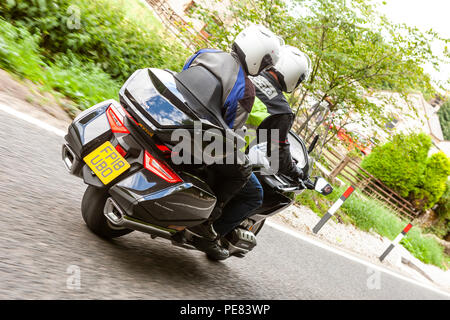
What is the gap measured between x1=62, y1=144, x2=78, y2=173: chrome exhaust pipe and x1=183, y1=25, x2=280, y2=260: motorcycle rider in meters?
0.95

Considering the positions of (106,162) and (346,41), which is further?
(346,41)

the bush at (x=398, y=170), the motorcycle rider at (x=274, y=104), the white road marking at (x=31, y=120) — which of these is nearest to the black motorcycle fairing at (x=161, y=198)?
the motorcycle rider at (x=274, y=104)

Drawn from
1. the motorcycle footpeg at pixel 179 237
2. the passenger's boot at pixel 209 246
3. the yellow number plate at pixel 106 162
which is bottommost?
the passenger's boot at pixel 209 246

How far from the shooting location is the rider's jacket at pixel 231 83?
2555mm

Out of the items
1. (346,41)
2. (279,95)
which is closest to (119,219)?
(279,95)

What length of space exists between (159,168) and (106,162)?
35 centimetres

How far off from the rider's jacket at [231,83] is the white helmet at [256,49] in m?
0.07

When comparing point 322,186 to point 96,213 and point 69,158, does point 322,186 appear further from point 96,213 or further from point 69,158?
point 69,158

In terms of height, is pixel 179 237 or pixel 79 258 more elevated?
pixel 179 237

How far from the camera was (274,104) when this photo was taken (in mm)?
3242

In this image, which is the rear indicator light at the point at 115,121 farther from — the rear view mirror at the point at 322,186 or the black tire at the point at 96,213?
the rear view mirror at the point at 322,186

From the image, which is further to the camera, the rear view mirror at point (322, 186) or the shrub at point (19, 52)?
the shrub at point (19, 52)

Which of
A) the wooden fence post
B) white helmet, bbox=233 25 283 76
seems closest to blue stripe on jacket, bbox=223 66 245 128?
white helmet, bbox=233 25 283 76

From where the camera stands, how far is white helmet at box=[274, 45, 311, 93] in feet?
11.0
